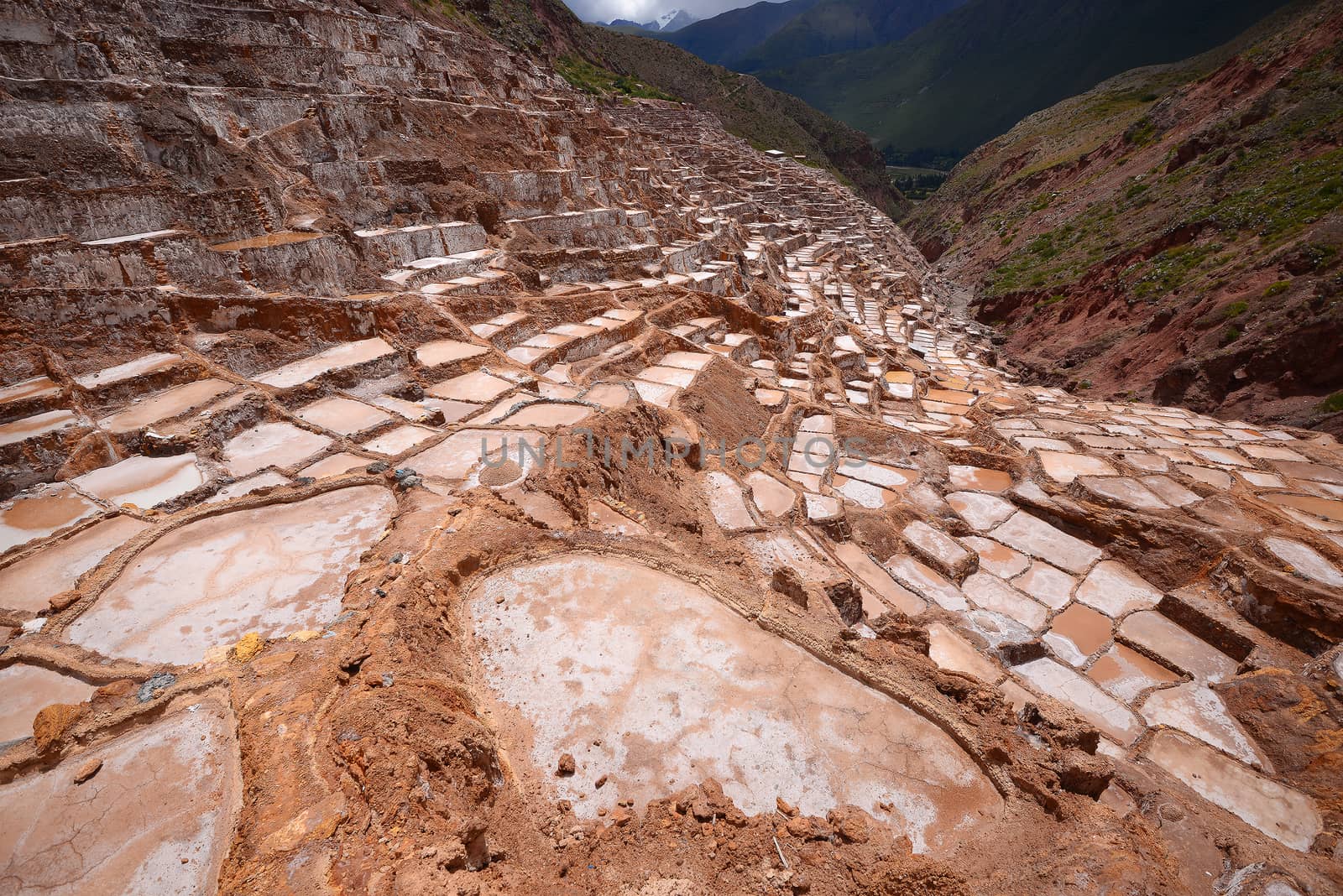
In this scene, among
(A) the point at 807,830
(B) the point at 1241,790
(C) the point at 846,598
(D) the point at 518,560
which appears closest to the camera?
(A) the point at 807,830

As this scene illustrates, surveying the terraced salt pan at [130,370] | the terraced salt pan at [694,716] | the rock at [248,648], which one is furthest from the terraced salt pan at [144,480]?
the terraced salt pan at [694,716]

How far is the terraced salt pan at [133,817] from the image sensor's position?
9.28ft

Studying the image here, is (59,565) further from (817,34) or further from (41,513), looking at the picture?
(817,34)

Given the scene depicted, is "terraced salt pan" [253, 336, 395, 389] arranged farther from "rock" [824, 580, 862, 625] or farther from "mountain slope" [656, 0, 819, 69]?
"mountain slope" [656, 0, 819, 69]

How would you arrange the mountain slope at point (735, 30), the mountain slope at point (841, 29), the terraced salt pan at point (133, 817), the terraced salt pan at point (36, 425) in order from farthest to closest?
the mountain slope at point (735, 30)
the mountain slope at point (841, 29)
the terraced salt pan at point (36, 425)
the terraced salt pan at point (133, 817)

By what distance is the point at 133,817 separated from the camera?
311cm

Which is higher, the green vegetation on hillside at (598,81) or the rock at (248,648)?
the green vegetation on hillside at (598,81)

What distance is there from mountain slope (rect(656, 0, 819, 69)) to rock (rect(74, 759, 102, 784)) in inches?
7022

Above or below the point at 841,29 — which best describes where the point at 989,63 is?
below

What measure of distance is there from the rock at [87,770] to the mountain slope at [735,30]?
178371 mm

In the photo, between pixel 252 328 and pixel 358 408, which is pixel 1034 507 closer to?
pixel 358 408

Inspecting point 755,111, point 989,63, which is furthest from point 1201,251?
point 989,63

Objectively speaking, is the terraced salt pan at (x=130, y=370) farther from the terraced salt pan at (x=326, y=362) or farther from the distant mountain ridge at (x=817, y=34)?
the distant mountain ridge at (x=817, y=34)

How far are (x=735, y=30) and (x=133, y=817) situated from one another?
19302 centimetres
